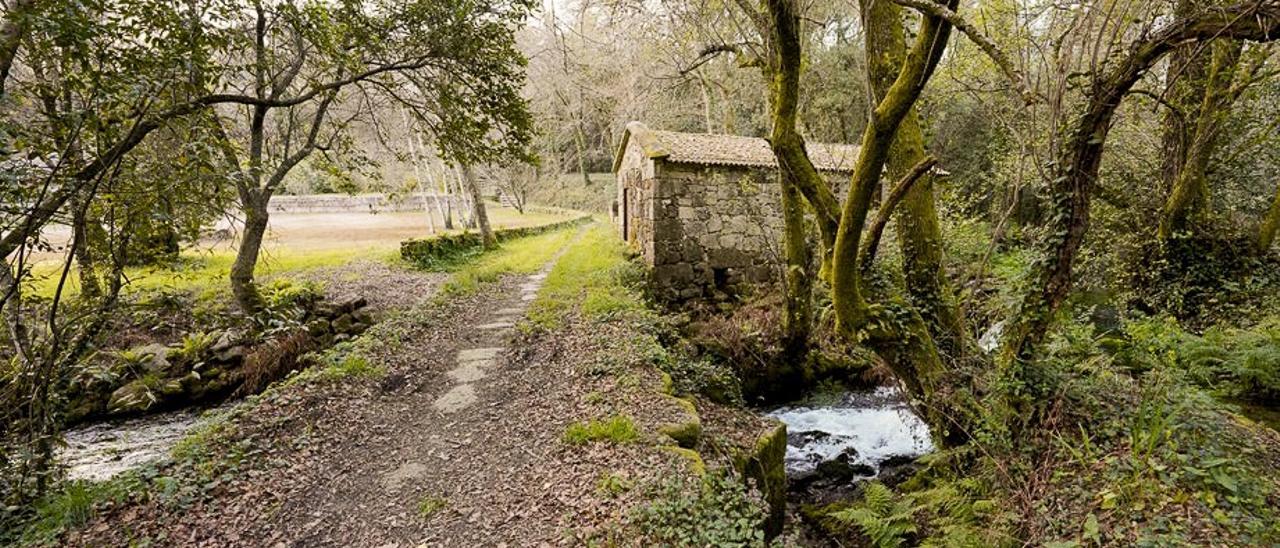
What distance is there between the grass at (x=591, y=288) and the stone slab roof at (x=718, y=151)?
2.52 metres

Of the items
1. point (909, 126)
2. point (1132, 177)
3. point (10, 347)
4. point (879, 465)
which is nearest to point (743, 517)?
point (879, 465)

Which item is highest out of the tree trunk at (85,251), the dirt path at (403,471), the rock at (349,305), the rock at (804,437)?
the tree trunk at (85,251)

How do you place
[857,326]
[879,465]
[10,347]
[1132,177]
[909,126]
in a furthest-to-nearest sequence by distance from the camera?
[1132,177] → [879,465] → [909,126] → [857,326] → [10,347]

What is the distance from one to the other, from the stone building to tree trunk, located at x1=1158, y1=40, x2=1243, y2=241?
485 cm

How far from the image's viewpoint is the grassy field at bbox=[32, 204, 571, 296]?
30.1 ft

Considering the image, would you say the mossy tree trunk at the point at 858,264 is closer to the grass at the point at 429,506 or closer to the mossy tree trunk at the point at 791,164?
the mossy tree trunk at the point at 791,164

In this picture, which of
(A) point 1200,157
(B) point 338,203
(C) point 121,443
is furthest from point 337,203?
(A) point 1200,157

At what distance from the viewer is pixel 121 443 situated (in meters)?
5.95

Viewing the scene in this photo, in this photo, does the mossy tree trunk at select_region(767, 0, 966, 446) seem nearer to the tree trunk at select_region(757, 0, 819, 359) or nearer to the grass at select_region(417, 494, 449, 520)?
the tree trunk at select_region(757, 0, 819, 359)

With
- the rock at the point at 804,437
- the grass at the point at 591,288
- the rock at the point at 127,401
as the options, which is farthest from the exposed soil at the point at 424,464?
the rock at the point at 804,437

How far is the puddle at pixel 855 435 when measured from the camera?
6.59m

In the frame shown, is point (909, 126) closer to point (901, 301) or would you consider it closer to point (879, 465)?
point (901, 301)

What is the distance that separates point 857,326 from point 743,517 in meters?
2.20

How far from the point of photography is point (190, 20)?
434cm
